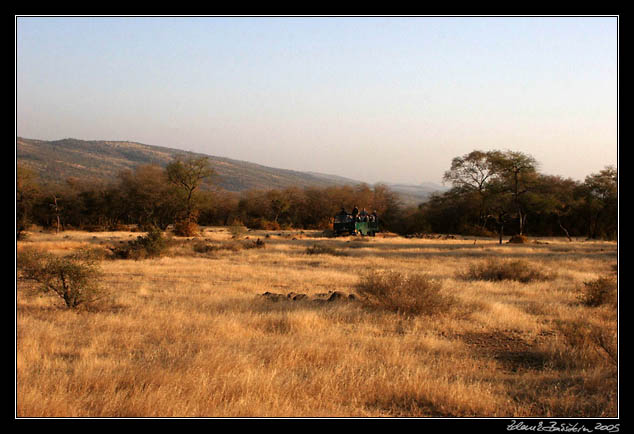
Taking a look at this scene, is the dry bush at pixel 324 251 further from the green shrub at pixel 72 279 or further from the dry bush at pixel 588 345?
the dry bush at pixel 588 345

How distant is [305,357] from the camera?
6.14 meters

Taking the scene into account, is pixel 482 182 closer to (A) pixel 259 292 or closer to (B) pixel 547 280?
(B) pixel 547 280

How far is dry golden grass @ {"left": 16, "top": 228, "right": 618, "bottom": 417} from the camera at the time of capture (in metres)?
4.54

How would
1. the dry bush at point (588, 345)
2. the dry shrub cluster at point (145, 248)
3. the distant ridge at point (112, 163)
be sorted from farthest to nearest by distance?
1. the distant ridge at point (112, 163)
2. the dry shrub cluster at point (145, 248)
3. the dry bush at point (588, 345)

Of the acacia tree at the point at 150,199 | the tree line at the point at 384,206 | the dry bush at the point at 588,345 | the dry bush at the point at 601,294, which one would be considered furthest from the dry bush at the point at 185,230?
the dry bush at the point at 588,345

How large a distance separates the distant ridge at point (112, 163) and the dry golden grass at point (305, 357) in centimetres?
7208

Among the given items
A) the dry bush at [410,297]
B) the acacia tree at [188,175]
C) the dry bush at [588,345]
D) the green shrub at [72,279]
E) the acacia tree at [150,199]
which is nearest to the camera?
the dry bush at [588,345]

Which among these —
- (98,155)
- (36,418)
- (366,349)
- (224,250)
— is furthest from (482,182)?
(98,155)

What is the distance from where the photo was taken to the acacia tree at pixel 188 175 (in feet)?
148

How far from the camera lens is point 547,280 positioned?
14250 millimetres

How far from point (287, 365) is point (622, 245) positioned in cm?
385

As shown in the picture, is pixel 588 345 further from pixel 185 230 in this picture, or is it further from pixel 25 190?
pixel 25 190

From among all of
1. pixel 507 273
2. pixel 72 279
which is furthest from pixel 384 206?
pixel 72 279

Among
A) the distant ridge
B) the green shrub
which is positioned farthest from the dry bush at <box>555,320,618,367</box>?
the distant ridge
